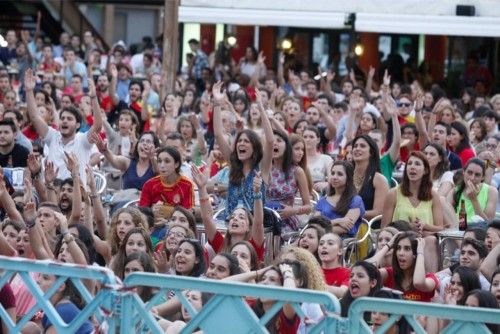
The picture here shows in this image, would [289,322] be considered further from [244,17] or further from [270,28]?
[270,28]

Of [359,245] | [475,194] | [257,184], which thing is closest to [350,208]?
[359,245]

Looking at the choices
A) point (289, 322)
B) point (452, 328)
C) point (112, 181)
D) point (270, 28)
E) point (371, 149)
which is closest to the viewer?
point (452, 328)

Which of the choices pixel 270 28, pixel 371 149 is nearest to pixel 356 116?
pixel 371 149

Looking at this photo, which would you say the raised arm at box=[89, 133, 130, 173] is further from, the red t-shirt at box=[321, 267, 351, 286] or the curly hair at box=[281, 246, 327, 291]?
the curly hair at box=[281, 246, 327, 291]

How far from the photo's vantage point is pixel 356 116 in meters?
17.4

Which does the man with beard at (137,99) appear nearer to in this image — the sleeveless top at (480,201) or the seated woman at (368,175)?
the seated woman at (368,175)

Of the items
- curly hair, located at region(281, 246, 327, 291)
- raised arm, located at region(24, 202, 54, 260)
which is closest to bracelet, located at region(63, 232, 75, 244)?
raised arm, located at region(24, 202, 54, 260)

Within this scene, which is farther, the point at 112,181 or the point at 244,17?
the point at 244,17

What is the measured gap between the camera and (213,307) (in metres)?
7.75

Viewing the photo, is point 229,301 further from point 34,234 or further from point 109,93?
point 109,93

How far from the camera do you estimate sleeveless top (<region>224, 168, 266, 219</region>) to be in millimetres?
12789

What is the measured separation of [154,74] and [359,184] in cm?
994

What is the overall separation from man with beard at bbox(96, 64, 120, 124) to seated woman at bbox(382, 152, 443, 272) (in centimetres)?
711

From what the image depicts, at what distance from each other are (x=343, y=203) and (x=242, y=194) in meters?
0.83
